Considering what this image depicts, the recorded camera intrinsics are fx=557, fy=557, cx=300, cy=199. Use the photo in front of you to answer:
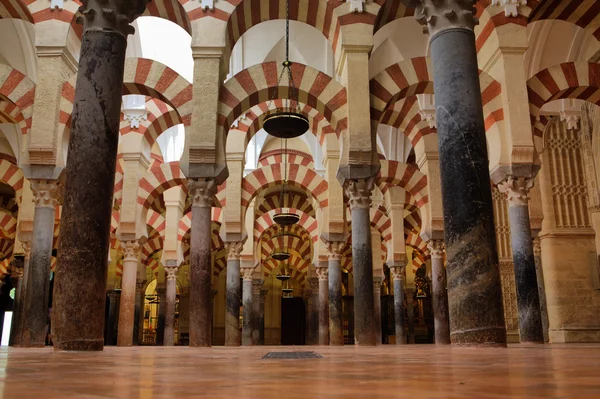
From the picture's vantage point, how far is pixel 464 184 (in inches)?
157

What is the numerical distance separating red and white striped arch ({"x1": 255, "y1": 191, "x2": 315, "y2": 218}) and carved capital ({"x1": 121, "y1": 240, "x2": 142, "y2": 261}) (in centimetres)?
540

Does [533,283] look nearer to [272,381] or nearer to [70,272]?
[70,272]

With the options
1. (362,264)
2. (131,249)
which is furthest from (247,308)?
(362,264)

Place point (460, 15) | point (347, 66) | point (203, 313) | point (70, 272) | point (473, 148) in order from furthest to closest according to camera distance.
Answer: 1. point (347, 66)
2. point (203, 313)
3. point (460, 15)
4. point (473, 148)
5. point (70, 272)

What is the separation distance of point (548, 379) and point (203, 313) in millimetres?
6537

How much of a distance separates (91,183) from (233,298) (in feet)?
26.3

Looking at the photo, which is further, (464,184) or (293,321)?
(293,321)

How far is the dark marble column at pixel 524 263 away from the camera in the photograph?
24.7 feet

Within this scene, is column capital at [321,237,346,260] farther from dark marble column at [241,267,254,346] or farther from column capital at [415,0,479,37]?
column capital at [415,0,479,37]

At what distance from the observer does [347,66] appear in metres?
8.17

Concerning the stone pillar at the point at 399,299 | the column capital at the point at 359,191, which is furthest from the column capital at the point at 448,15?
the stone pillar at the point at 399,299

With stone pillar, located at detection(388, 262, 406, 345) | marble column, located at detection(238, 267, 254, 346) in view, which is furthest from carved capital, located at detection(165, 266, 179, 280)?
stone pillar, located at detection(388, 262, 406, 345)

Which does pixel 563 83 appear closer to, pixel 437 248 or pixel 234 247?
pixel 437 248

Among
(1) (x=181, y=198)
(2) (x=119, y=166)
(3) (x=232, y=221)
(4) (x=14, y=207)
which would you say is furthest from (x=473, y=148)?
(4) (x=14, y=207)
